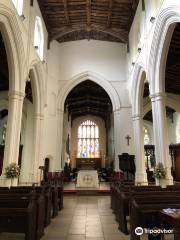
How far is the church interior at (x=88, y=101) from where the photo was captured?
4.28m

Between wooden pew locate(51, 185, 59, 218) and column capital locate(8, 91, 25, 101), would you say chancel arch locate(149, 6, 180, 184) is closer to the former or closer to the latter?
wooden pew locate(51, 185, 59, 218)

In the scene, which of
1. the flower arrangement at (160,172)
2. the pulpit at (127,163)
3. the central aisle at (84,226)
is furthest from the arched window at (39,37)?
the central aisle at (84,226)

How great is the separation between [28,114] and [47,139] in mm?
2309

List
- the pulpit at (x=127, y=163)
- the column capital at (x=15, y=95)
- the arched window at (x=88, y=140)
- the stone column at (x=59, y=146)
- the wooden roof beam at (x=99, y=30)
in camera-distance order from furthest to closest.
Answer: the arched window at (x=88, y=140) → the stone column at (x=59, y=146) → the wooden roof beam at (x=99, y=30) → the pulpit at (x=127, y=163) → the column capital at (x=15, y=95)

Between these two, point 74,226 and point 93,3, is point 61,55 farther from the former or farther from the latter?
point 74,226

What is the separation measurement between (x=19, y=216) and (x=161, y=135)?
5.92 metres

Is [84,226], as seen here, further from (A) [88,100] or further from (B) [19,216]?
(A) [88,100]

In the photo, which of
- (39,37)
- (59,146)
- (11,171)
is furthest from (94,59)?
(11,171)

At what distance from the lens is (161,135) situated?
26.5ft

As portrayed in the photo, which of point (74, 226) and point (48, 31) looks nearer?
point (74, 226)

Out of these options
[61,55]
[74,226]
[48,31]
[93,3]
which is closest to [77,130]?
[61,55]

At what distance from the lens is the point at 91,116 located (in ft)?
91.1

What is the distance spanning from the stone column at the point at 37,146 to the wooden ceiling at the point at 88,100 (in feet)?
21.8

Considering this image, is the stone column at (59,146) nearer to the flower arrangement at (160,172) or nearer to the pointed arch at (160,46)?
the pointed arch at (160,46)
